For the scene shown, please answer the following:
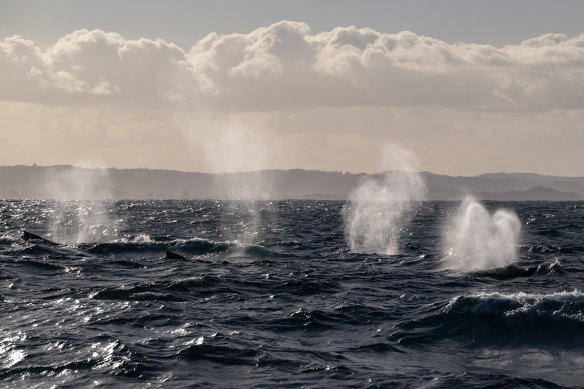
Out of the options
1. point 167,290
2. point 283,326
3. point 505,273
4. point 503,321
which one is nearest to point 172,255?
point 167,290

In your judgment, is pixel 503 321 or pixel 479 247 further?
pixel 479 247

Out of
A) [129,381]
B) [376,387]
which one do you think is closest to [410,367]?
[376,387]

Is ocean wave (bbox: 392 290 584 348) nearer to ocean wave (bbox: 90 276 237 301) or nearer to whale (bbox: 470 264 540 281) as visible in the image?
whale (bbox: 470 264 540 281)

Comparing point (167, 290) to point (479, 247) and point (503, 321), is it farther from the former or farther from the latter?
point (479, 247)

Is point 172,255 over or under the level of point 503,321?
under

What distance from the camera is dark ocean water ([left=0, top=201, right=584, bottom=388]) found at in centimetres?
1644

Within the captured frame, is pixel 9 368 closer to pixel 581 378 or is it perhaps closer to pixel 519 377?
pixel 519 377

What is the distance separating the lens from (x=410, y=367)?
1723 cm

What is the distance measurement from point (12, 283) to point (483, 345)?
19502mm

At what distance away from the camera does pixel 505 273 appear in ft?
105

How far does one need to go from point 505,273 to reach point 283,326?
48.0ft

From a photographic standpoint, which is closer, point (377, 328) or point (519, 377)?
point (519, 377)

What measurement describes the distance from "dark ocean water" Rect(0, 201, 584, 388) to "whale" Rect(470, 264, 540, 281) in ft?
1.59

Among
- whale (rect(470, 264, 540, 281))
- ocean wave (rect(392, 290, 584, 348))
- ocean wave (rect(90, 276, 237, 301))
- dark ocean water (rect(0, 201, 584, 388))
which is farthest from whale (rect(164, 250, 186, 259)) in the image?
ocean wave (rect(392, 290, 584, 348))
